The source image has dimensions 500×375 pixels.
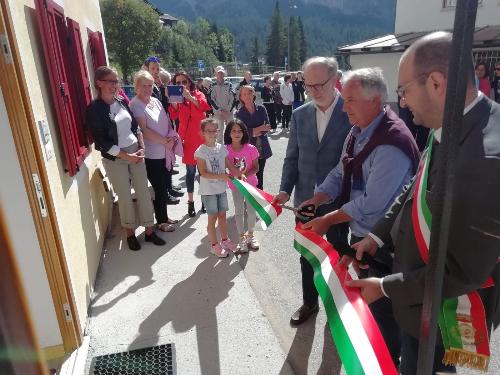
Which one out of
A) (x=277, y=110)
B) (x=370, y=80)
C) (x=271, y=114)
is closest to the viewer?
(x=370, y=80)

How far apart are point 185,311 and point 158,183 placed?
6.69 ft

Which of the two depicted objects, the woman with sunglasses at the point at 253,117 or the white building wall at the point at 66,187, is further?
the woman with sunglasses at the point at 253,117

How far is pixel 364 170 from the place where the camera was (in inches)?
94.0

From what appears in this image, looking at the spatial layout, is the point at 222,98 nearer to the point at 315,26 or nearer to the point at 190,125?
the point at 190,125

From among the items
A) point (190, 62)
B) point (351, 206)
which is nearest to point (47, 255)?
point (351, 206)

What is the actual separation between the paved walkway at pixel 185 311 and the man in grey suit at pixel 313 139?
50 cm

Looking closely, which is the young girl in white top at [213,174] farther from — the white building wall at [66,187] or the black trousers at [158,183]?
the white building wall at [66,187]

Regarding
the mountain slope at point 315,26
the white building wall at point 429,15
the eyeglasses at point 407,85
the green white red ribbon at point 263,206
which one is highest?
the mountain slope at point 315,26

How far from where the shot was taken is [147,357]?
283 centimetres

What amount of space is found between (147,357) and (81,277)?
0.94m

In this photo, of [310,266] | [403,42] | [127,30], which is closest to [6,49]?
[310,266]

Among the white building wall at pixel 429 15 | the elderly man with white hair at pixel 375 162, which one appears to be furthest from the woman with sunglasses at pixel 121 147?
the white building wall at pixel 429 15

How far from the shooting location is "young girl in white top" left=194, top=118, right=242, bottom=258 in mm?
4184

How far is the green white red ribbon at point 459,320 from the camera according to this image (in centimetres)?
151
